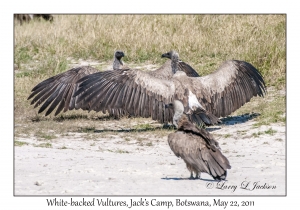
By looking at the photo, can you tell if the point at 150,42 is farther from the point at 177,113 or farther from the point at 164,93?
the point at 177,113

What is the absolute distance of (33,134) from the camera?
12.1 meters

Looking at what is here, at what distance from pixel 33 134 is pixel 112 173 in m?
3.39

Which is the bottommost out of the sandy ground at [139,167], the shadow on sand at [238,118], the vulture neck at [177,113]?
the sandy ground at [139,167]

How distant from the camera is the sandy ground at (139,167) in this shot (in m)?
8.34

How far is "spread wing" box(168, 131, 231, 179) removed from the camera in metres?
8.30

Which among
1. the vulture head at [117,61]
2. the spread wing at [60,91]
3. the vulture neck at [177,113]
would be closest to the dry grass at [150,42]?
the spread wing at [60,91]

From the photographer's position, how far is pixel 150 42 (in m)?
17.2

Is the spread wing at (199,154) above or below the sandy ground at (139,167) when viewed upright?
above

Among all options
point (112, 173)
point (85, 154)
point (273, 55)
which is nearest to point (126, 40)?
point (273, 55)

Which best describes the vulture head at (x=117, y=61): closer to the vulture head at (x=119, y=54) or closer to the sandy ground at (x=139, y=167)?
the vulture head at (x=119, y=54)

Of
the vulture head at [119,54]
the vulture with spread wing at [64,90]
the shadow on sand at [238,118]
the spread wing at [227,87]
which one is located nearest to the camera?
the spread wing at [227,87]

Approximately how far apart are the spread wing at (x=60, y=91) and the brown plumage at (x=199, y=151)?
15.7ft

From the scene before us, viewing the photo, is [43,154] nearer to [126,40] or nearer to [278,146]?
[278,146]

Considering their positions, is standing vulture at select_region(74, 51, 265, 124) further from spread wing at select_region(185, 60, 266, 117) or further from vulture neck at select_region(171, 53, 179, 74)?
vulture neck at select_region(171, 53, 179, 74)
